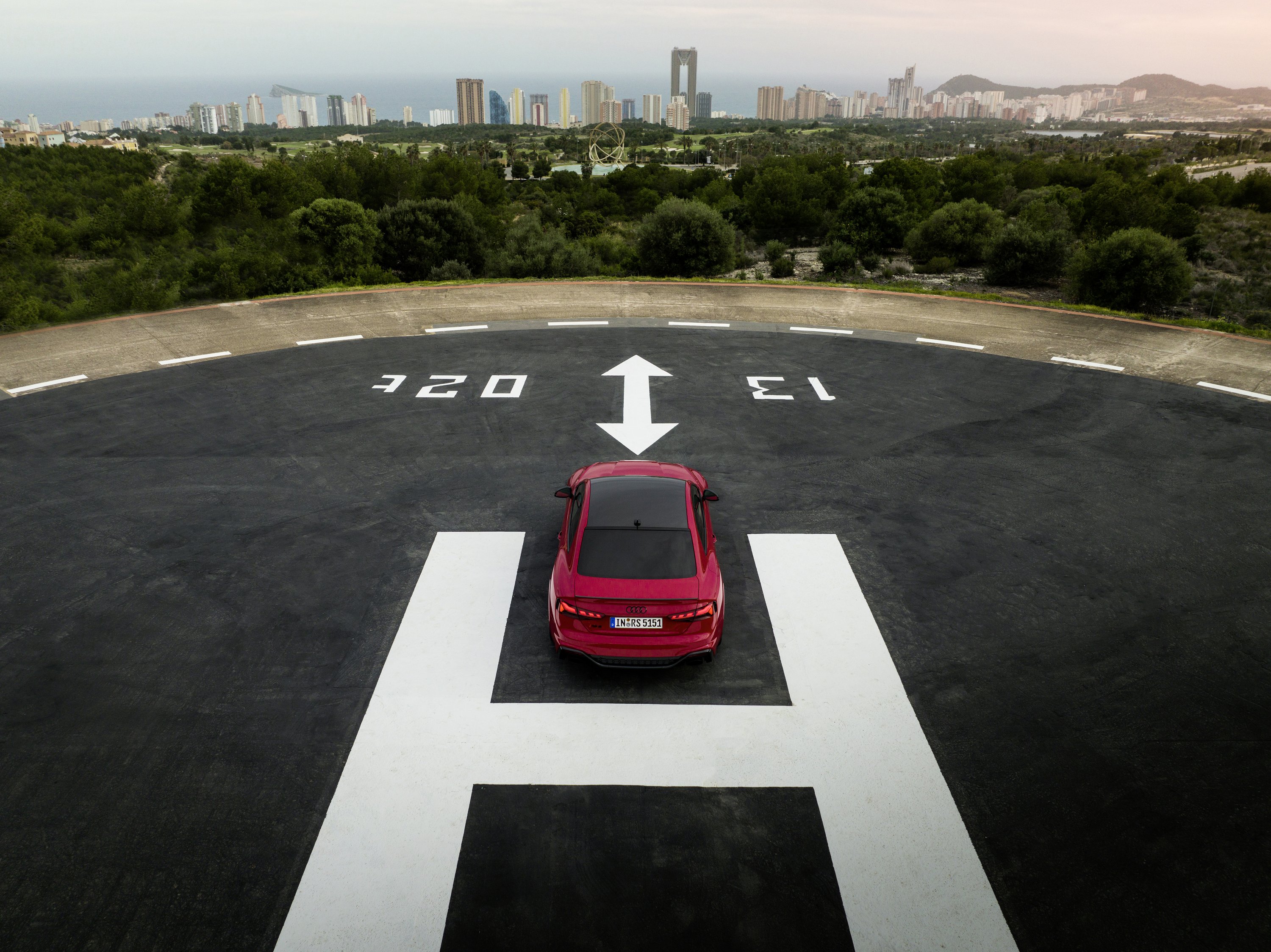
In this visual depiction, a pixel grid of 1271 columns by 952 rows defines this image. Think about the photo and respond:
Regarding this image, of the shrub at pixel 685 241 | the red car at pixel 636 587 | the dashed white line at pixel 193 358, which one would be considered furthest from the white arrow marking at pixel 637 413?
the shrub at pixel 685 241

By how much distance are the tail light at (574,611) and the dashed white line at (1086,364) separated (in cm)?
1342

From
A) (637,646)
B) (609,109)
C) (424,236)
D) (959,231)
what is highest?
(609,109)

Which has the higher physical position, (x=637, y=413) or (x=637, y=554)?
(x=637, y=554)

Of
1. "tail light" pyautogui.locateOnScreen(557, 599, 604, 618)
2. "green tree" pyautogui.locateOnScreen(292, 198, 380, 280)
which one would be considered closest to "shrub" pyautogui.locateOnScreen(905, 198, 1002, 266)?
"green tree" pyautogui.locateOnScreen(292, 198, 380, 280)

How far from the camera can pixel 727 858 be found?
17.2 feet

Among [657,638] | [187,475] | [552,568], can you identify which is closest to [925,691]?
[657,638]

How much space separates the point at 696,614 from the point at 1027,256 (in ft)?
94.6

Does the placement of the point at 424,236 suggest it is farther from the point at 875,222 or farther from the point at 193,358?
the point at 875,222

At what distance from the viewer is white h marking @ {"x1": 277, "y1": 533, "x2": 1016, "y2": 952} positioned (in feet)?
16.1

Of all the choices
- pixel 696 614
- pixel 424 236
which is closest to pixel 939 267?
pixel 424 236

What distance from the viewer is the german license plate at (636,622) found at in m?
6.59

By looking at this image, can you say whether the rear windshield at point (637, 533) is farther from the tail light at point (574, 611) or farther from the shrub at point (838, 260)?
the shrub at point (838, 260)

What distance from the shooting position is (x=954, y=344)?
55.7ft

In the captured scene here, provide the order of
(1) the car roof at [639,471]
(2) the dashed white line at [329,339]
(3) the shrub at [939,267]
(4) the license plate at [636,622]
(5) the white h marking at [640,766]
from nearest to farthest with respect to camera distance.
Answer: (5) the white h marking at [640,766] → (4) the license plate at [636,622] → (1) the car roof at [639,471] → (2) the dashed white line at [329,339] → (3) the shrub at [939,267]
